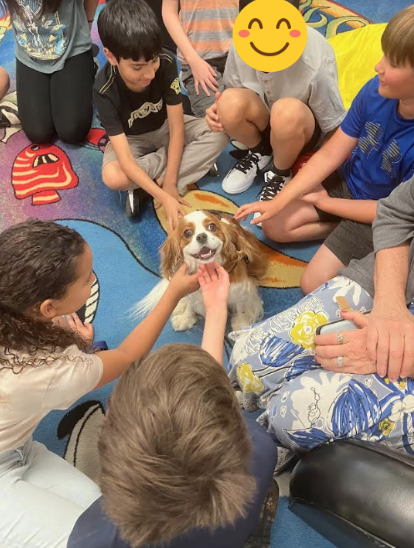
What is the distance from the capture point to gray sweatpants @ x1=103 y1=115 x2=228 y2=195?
75.8 inches

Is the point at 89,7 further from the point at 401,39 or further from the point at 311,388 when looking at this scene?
the point at 311,388

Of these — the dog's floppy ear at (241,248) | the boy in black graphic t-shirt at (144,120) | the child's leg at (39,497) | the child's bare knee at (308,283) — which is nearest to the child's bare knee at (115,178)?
the boy in black graphic t-shirt at (144,120)

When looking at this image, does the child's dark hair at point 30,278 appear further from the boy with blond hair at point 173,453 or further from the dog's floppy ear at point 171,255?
the dog's floppy ear at point 171,255

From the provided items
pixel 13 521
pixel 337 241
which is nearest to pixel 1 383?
pixel 13 521

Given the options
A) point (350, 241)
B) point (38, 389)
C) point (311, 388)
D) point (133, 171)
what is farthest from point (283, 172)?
point (38, 389)

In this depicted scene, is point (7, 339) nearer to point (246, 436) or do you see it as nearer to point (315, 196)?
point (246, 436)

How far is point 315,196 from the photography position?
160cm

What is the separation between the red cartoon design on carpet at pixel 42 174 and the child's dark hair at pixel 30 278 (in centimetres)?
106

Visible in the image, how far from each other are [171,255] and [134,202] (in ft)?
1.58

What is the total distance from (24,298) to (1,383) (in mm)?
163

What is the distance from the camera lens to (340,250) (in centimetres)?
153

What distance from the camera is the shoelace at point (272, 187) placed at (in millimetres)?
1812

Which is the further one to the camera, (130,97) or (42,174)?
(42,174)

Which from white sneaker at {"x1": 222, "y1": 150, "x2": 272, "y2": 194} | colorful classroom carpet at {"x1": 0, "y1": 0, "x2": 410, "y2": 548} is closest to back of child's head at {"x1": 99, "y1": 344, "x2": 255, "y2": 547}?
colorful classroom carpet at {"x1": 0, "y1": 0, "x2": 410, "y2": 548}
